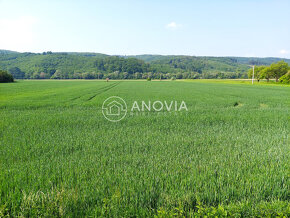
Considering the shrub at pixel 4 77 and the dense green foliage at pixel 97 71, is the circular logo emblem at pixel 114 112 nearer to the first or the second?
the shrub at pixel 4 77

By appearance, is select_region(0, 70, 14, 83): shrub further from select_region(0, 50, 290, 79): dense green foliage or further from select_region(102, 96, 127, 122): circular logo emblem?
select_region(102, 96, 127, 122): circular logo emblem

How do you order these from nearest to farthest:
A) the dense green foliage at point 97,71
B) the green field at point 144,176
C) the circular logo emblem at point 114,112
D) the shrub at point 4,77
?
the green field at point 144,176, the circular logo emblem at point 114,112, the shrub at point 4,77, the dense green foliage at point 97,71

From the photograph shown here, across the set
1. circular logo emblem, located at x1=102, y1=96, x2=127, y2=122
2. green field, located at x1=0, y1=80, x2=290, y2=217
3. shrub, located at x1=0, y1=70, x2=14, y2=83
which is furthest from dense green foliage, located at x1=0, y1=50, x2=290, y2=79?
green field, located at x1=0, y1=80, x2=290, y2=217

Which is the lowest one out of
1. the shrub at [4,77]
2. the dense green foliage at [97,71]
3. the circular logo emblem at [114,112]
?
the circular logo emblem at [114,112]

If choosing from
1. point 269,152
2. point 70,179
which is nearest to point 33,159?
point 70,179

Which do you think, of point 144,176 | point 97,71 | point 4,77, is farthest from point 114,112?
point 97,71

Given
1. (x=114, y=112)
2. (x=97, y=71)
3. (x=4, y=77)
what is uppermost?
(x=97, y=71)

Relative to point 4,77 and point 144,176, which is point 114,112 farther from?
point 4,77

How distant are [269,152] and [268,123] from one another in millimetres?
4416

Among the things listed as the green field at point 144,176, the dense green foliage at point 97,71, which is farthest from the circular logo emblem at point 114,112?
the dense green foliage at point 97,71

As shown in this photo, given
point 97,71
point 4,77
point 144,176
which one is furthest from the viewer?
point 97,71

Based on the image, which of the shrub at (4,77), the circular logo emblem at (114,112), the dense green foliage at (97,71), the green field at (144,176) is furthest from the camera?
the dense green foliage at (97,71)

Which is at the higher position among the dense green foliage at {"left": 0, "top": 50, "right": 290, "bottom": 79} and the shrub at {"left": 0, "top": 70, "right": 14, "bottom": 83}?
the dense green foliage at {"left": 0, "top": 50, "right": 290, "bottom": 79}

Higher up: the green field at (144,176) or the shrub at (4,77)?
the shrub at (4,77)
